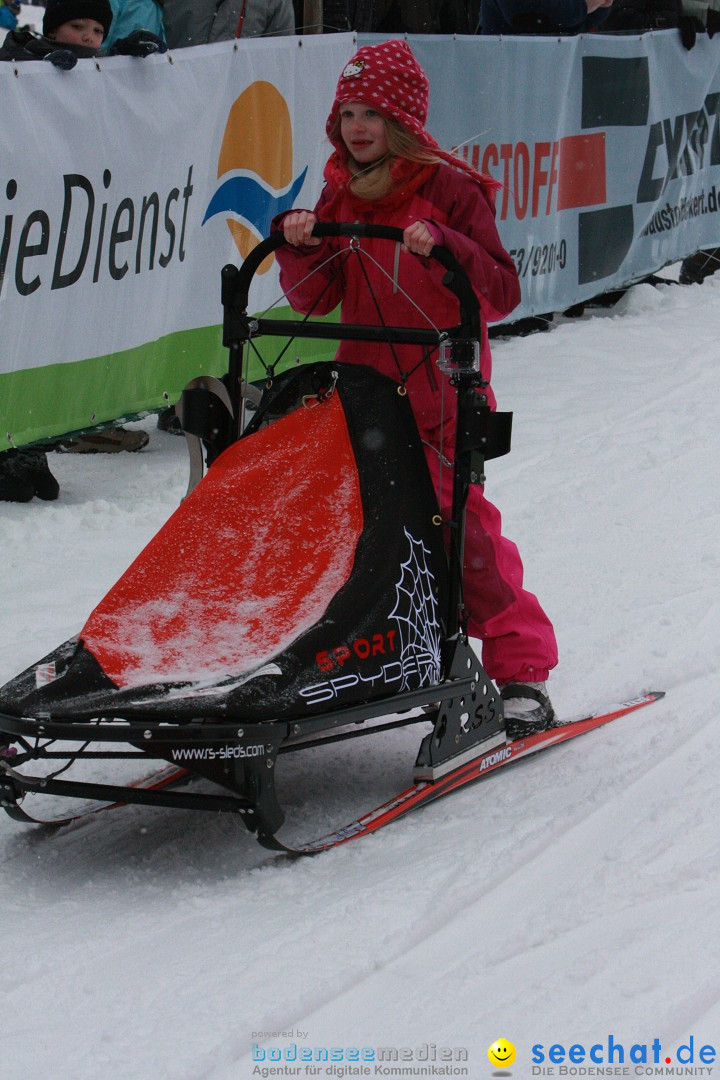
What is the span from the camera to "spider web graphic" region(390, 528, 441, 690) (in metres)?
3.28

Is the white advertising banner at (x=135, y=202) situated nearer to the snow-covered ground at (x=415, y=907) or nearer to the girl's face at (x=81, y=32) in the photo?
the girl's face at (x=81, y=32)

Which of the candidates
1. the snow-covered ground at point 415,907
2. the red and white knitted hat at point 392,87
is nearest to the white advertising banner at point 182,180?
the red and white knitted hat at point 392,87

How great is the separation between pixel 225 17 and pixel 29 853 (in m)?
5.25

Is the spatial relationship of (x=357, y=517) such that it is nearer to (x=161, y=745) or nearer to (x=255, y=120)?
(x=161, y=745)

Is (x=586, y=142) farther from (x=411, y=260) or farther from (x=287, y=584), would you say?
(x=287, y=584)

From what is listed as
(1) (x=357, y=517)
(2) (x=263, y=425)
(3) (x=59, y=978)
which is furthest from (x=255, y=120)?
(3) (x=59, y=978)

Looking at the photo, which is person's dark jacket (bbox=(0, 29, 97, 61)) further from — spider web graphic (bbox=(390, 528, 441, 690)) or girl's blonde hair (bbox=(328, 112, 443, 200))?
spider web graphic (bbox=(390, 528, 441, 690))

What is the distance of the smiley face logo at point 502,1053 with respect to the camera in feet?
7.62

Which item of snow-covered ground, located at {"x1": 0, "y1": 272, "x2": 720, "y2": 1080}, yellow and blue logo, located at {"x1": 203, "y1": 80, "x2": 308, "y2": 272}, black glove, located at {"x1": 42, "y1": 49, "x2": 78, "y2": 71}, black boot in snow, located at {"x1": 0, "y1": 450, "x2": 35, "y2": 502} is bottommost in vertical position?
black boot in snow, located at {"x1": 0, "y1": 450, "x2": 35, "y2": 502}

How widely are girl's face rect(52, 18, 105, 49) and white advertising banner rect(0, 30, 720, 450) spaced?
289 millimetres

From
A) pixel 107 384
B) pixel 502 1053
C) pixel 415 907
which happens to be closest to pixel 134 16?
pixel 107 384

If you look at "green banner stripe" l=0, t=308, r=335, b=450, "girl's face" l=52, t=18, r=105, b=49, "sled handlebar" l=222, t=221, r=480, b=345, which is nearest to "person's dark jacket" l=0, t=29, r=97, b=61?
"girl's face" l=52, t=18, r=105, b=49

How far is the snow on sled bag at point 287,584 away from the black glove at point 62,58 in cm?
279

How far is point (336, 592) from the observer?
3.21 meters
